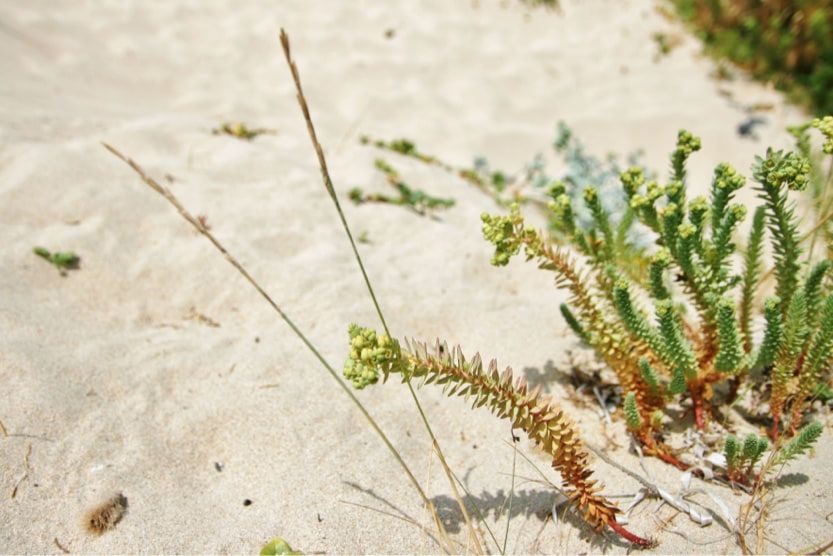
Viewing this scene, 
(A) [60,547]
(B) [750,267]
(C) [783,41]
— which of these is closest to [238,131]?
(A) [60,547]

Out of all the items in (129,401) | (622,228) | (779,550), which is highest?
(622,228)

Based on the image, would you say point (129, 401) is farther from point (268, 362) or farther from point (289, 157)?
point (289, 157)

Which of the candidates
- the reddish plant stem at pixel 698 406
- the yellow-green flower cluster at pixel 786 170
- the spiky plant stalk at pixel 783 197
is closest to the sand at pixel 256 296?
the reddish plant stem at pixel 698 406

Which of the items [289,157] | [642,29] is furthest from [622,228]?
[642,29]

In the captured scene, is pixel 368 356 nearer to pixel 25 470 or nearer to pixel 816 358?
pixel 25 470

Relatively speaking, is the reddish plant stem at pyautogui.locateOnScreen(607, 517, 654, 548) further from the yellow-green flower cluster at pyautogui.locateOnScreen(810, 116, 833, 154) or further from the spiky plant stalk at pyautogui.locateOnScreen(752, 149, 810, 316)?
the yellow-green flower cluster at pyautogui.locateOnScreen(810, 116, 833, 154)
